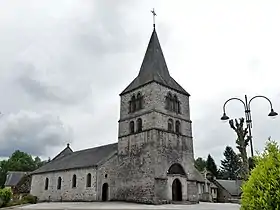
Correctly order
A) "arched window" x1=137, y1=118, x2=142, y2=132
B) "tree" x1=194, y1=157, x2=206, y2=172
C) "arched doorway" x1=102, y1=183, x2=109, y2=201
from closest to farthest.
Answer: "arched doorway" x1=102, y1=183, x2=109, y2=201 < "arched window" x1=137, y1=118, x2=142, y2=132 < "tree" x1=194, y1=157, x2=206, y2=172

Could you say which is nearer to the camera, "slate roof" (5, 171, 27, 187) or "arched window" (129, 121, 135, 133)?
"arched window" (129, 121, 135, 133)

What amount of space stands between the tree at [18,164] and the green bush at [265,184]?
79.0 metres

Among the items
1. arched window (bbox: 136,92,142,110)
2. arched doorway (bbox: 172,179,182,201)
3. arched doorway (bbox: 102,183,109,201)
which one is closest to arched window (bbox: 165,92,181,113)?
arched window (bbox: 136,92,142,110)

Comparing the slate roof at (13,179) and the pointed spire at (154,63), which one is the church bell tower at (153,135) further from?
the slate roof at (13,179)

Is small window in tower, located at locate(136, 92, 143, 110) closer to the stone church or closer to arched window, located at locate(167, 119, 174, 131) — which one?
the stone church

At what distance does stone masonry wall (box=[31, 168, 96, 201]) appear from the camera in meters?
33.2

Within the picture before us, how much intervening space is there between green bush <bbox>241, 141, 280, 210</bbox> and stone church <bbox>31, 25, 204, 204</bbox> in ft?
79.1

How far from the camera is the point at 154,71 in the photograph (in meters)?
35.2

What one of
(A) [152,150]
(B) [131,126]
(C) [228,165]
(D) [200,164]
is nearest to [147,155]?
(A) [152,150]

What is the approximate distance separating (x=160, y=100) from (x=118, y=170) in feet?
30.7

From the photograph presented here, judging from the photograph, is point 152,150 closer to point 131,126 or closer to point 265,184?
point 131,126

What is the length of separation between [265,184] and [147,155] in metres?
25.7

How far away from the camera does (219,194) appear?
183ft

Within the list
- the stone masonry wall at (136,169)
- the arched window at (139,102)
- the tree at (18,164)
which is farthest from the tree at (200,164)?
the tree at (18,164)
